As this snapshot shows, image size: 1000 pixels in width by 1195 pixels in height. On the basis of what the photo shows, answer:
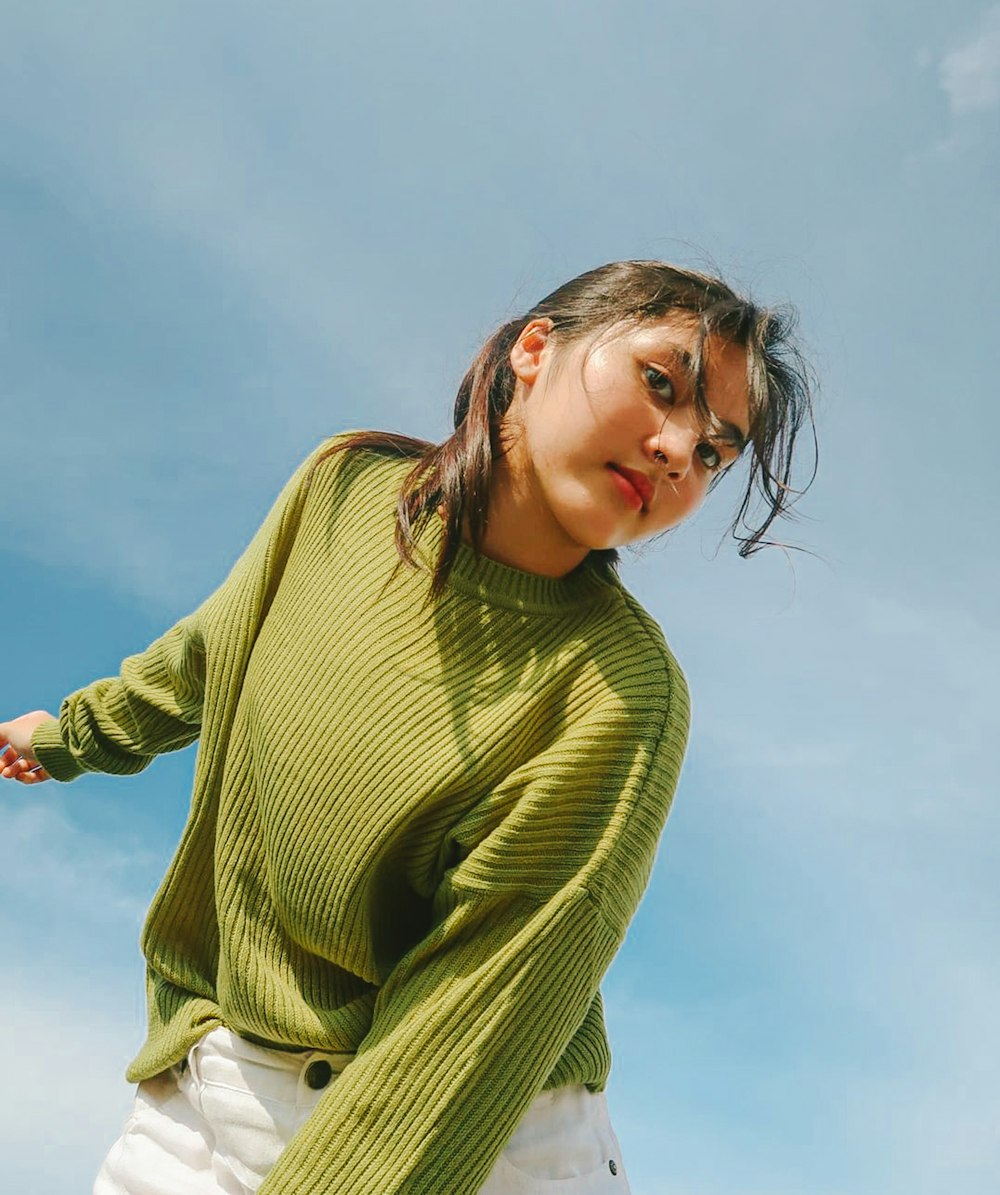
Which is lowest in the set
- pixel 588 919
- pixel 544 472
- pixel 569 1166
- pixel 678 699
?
pixel 569 1166

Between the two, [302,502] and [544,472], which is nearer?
[544,472]

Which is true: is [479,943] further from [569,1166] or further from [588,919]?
[569,1166]

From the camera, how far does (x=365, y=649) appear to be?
68.7 inches

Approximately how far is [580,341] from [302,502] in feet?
1.66

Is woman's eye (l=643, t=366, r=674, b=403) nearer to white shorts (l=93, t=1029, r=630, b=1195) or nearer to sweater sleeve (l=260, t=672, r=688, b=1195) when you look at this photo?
sweater sleeve (l=260, t=672, r=688, b=1195)

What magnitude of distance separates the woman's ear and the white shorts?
40.2 inches

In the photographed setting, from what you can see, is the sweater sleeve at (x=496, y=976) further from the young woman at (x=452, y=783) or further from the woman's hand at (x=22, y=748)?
the woman's hand at (x=22, y=748)

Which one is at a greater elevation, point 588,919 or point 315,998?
point 588,919

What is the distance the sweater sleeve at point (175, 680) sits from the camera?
1.86 m

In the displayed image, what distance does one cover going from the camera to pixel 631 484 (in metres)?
1.72

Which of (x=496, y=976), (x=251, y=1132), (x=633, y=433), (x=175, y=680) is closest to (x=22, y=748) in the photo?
(x=175, y=680)

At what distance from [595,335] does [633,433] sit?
0.18 m

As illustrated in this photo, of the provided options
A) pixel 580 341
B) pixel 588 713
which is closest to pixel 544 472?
pixel 580 341

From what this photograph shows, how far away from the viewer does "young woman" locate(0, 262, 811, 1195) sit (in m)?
1.57
